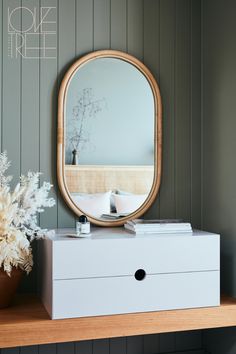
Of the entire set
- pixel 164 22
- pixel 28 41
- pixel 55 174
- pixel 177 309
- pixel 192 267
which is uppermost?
pixel 164 22

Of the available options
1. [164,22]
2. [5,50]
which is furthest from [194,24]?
[5,50]

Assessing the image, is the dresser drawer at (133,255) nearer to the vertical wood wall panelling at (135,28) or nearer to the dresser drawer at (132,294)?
the dresser drawer at (132,294)

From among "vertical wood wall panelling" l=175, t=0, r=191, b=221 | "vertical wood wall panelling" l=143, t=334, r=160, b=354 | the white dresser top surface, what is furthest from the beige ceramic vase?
"vertical wood wall panelling" l=175, t=0, r=191, b=221

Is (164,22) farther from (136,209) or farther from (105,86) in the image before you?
(136,209)

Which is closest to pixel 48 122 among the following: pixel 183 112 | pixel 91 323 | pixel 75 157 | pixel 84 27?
pixel 75 157

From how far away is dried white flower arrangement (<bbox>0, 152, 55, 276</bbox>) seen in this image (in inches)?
79.0

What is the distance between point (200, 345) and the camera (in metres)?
2.63

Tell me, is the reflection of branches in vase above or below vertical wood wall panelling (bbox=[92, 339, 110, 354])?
above

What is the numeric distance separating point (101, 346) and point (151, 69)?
4.75 ft

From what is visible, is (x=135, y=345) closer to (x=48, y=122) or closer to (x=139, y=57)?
(x=48, y=122)

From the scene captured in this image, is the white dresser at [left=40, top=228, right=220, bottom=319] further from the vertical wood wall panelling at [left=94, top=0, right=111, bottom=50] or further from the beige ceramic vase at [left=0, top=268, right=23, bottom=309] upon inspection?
the vertical wood wall panelling at [left=94, top=0, right=111, bottom=50]

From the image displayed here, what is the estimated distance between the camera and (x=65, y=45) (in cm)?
241

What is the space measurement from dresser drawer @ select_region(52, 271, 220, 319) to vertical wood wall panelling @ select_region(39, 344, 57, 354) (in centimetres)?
52

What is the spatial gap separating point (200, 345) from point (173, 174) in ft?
3.08
